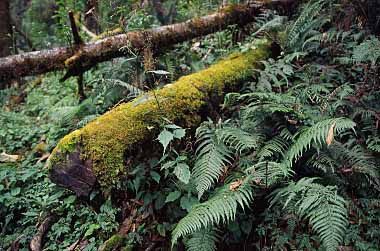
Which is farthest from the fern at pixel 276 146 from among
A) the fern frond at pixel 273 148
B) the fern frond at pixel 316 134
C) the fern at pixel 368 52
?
the fern at pixel 368 52

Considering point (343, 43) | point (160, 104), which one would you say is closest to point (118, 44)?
point (160, 104)

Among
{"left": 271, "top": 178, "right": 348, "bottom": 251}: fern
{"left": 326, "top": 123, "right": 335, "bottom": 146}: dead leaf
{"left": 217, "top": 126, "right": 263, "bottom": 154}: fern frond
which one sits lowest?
{"left": 271, "top": 178, "right": 348, "bottom": 251}: fern

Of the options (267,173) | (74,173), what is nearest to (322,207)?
(267,173)

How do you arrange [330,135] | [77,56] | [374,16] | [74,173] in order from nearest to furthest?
[330,135], [74,173], [374,16], [77,56]

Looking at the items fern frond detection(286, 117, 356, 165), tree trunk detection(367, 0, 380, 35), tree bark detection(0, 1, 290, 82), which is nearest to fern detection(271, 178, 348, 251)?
fern frond detection(286, 117, 356, 165)

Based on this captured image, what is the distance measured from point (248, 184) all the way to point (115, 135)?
4.42ft

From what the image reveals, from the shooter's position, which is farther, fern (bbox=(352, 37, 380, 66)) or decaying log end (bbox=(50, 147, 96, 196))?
fern (bbox=(352, 37, 380, 66))

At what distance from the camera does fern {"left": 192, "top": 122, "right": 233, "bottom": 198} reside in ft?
10.1

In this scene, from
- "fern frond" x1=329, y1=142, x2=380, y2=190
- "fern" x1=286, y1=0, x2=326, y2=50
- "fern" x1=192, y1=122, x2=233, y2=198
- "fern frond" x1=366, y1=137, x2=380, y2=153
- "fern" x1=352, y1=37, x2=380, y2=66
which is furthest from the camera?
"fern" x1=286, y1=0, x2=326, y2=50

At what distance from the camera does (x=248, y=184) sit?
3021 mm

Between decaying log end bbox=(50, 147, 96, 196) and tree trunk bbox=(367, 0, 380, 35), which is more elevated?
tree trunk bbox=(367, 0, 380, 35)

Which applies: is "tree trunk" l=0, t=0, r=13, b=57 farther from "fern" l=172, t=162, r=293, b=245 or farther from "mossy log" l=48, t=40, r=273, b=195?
"fern" l=172, t=162, r=293, b=245

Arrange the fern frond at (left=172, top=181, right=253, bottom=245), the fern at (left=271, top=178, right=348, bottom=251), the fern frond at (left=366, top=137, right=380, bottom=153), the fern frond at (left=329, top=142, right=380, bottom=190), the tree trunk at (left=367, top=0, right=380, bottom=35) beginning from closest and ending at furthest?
the fern at (left=271, top=178, right=348, bottom=251) < the fern frond at (left=172, top=181, right=253, bottom=245) < the fern frond at (left=329, top=142, right=380, bottom=190) < the fern frond at (left=366, top=137, right=380, bottom=153) < the tree trunk at (left=367, top=0, right=380, bottom=35)

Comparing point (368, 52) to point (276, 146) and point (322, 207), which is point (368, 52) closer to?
point (276, 146)
